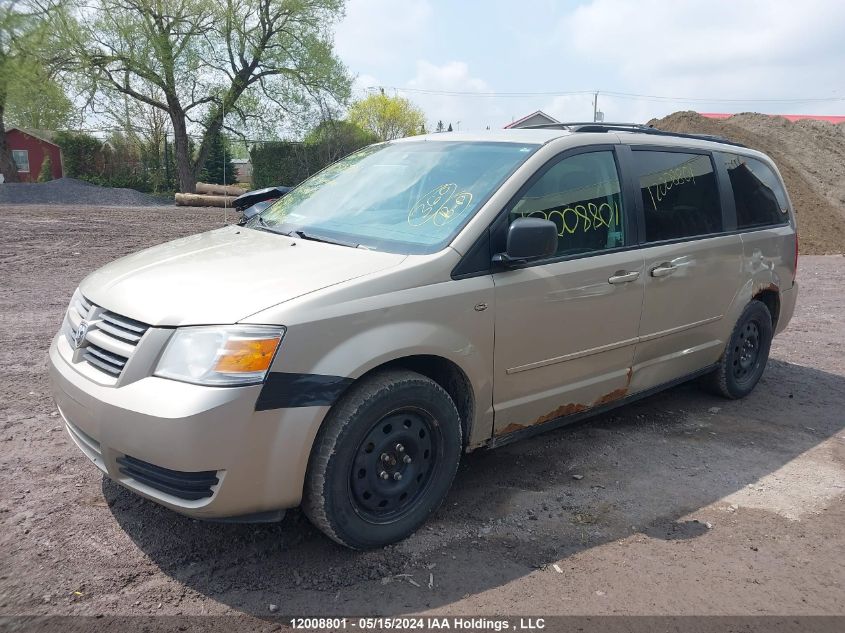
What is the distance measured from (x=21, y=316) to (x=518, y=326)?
19.1 feet

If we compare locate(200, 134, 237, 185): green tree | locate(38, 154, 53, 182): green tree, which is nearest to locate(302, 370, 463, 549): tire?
locate(200, 134, 237, 185): green tree

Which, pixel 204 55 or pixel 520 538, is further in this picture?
pixel 204 55

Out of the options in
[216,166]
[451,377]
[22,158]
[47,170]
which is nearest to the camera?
[451,377]

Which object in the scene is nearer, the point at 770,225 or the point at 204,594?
the point at 204,594

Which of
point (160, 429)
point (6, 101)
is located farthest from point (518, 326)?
point (6, 101)

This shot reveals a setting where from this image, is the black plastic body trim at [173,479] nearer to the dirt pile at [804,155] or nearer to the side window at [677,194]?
the side window at [677,194]

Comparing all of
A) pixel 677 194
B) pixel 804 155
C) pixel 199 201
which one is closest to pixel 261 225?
pixel 677 194

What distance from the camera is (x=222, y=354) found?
271cm

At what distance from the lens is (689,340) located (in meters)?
4.78

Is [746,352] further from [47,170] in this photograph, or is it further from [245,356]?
[47,170]

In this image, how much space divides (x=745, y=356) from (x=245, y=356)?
4.34 meters

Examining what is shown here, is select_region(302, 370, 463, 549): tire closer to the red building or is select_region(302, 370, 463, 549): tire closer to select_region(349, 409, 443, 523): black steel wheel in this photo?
select_region(349, 409, 443, 523): black steel wheel

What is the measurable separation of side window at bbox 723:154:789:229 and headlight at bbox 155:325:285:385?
12.6 ft

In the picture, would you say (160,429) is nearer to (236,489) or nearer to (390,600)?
(236,489)
